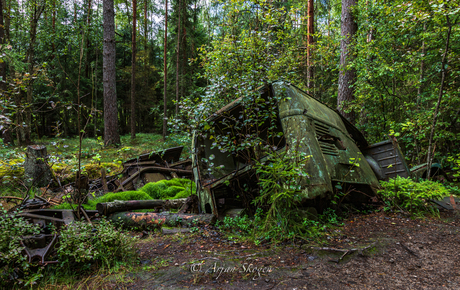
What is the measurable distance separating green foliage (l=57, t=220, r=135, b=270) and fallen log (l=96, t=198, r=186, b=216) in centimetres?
131

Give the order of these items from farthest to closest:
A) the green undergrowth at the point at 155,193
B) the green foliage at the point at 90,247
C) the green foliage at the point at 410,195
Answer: the green undergrowth at the point at 155,193 < the green foliage at the point at 410,195 < the green foliage at the point at 90,247

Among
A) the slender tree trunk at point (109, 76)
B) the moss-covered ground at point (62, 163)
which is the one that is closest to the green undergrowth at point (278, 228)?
the moss-covered ground at point (62, 163)

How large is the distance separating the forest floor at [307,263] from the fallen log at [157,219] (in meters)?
0.44

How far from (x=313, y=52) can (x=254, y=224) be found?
804 centimetres

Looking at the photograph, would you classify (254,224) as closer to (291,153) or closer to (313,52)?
(291,153)

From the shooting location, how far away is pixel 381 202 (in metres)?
4.68

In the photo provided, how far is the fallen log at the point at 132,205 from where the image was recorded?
4219 mm

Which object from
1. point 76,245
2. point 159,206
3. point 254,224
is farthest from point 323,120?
A: point 76,245

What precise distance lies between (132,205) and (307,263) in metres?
3.34

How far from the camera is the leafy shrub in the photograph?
215 centimetres

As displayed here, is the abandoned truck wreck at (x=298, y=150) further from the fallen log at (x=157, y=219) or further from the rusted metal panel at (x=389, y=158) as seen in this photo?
the fallen log at (x=157, y=219)

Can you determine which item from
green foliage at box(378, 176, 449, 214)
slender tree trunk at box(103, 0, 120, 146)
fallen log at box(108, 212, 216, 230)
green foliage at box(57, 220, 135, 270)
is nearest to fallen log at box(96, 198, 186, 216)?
fallen log at box(108, 212, 216, 230)

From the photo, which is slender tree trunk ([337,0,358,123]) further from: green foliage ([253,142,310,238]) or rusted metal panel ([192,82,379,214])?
green foliage ([253,142,310,238])

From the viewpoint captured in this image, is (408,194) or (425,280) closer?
(425,280)
